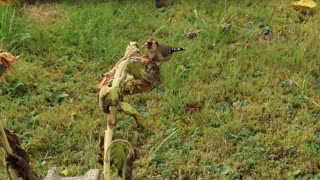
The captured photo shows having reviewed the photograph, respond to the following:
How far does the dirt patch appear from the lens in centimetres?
420

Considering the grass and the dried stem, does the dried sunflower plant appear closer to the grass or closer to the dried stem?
the dried stem

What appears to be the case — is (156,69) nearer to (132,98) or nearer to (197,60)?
(132,98)

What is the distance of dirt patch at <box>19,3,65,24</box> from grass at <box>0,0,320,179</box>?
0.02 m

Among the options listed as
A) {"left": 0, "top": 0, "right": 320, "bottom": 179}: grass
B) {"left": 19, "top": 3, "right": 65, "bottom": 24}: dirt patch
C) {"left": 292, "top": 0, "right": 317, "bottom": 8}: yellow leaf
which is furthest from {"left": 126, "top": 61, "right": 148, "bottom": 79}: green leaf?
{"left": 292, "top": 0, "right": 317, "bottom": 8}: yellow leaf

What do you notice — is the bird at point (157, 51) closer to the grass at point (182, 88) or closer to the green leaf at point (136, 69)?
the green leaf at point (136, 69)

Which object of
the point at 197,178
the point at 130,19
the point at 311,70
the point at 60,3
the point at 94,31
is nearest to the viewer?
the point at 197,178

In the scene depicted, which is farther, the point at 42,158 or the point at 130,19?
the point at 130,19

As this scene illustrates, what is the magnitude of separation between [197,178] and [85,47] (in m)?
1.46

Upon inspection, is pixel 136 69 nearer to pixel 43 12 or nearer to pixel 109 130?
pixel 109 130

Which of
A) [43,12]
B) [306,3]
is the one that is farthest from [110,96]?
[306,3]

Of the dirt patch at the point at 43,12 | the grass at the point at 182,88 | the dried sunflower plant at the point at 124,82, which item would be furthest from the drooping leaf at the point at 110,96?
the dirt patch at the point at 43,12

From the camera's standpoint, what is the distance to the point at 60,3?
4.50 m

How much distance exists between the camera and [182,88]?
345 cm

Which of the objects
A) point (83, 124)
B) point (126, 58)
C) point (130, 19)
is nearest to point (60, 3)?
point (130, 19)
